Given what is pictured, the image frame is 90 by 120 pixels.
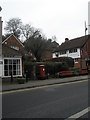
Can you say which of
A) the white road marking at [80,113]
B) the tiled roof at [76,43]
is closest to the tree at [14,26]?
the tiled roof at [76,43]

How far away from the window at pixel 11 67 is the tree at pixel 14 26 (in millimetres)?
55548

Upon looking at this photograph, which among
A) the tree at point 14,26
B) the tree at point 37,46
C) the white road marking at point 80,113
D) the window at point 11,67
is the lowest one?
the white road marking at point 80,113

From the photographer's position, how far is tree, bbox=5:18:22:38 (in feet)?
279

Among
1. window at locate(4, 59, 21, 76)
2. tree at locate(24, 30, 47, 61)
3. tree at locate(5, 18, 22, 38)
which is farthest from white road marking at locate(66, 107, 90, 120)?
tree at locate(5, 18, 22, 38)

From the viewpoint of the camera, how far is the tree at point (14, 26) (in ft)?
279

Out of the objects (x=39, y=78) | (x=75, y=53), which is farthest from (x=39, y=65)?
(x=75, y=53)

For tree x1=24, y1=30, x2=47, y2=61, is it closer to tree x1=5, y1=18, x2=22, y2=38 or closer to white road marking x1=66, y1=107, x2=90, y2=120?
tree x1=5, y1=18, x2=22, y2=38

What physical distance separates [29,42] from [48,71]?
3074 centimetres

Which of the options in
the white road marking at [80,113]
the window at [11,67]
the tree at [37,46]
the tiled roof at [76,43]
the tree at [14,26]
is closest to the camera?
the white road marking at [80,113]

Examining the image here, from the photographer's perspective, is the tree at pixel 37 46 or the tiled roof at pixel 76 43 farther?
the tree at pixel 37 46


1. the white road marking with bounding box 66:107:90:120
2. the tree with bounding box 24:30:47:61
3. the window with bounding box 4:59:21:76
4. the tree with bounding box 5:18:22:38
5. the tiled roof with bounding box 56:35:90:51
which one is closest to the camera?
the white road marking with bounding box 66:107:90:120

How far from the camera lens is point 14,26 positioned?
8544cm

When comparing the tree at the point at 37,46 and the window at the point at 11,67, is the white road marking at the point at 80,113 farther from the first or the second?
the tree at the point at 37,46

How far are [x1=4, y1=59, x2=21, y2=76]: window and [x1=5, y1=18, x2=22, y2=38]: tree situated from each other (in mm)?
55548
